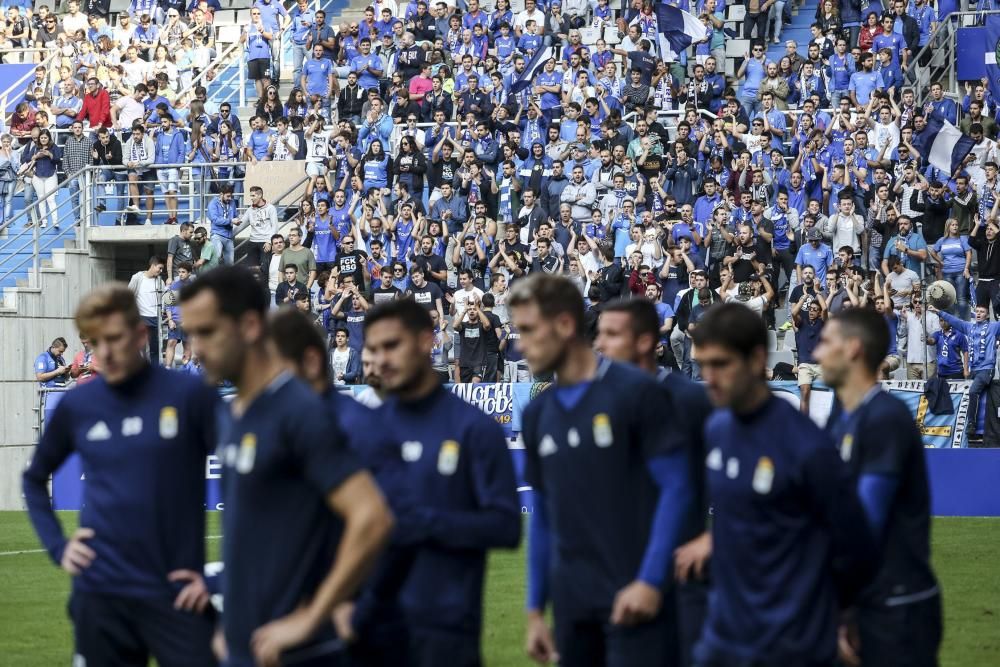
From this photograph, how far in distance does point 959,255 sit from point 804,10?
9.06 m

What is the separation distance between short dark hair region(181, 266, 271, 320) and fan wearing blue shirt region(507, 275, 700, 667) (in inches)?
51.3

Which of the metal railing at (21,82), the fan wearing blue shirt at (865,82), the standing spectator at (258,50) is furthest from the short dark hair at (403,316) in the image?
the metal railing at (21,82)

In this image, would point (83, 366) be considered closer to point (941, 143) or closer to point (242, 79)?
point (242, 79)

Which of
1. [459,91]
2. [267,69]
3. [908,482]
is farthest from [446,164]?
[908,482]

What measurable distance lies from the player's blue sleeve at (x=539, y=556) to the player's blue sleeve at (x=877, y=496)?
1.20 metres

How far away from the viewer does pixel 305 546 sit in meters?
4.81

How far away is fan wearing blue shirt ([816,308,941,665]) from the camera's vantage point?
237 inches

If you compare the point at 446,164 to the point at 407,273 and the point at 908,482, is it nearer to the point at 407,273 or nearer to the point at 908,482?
the point at 407,273

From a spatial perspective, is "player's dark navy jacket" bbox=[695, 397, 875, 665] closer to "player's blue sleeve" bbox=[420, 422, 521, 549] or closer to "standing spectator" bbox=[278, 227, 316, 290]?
"player's blue sleeve" bbox=[420, 422, 521, 549]

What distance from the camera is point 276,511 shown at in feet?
15.8

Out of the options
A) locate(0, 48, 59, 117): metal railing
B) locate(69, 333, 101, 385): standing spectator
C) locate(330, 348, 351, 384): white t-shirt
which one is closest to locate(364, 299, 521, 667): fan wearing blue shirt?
locate(330, 348, 351, 384): white t-shirt

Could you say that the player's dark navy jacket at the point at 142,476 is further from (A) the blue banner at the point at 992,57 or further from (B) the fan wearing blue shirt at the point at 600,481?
Answer: (A) the blue banner at the point at 992,57

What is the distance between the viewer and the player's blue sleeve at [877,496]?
595cm

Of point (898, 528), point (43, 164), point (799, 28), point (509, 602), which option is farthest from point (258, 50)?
point (898, 528)
